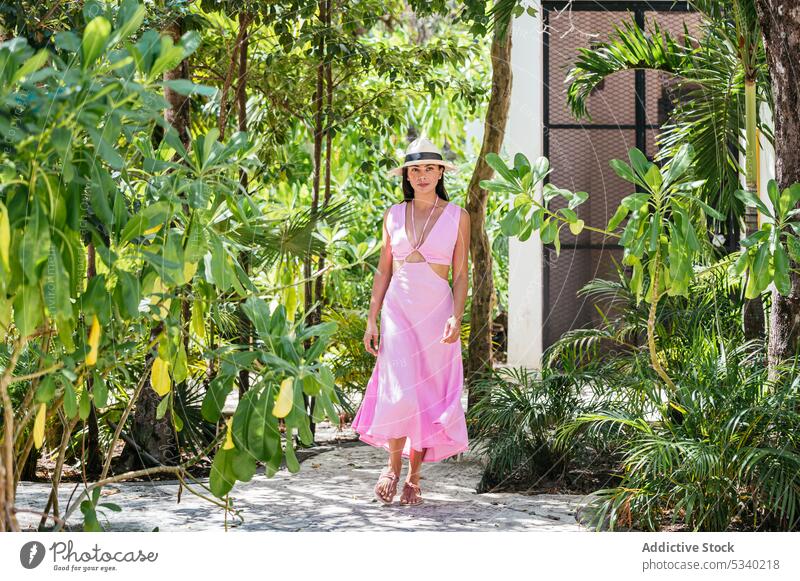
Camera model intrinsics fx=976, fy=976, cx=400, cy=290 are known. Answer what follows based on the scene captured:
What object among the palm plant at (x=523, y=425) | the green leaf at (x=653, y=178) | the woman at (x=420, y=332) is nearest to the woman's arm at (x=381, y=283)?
the woman at (x=420, y=332)

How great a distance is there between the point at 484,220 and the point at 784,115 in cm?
131

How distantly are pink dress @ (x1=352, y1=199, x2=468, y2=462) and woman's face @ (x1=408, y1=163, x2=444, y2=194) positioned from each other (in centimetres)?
7

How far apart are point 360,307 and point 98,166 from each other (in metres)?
3.40

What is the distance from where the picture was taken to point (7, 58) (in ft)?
5.19

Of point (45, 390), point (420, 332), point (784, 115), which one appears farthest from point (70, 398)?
point (784, 115)

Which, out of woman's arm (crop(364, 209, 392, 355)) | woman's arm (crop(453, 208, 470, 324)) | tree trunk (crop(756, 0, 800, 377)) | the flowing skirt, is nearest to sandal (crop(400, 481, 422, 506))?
the flowing skirt

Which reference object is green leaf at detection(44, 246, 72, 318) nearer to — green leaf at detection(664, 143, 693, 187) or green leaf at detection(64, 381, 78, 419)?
green leaf at detection(64, 381, 78, 419)

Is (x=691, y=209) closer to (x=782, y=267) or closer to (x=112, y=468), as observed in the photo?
(x=782, y=267)

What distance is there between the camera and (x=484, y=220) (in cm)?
387

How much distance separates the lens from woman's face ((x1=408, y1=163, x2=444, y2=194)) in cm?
306

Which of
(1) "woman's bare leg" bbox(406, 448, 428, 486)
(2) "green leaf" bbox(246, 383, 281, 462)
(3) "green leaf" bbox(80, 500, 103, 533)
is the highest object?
(2) "green leaf" bbox(246, 383, 281, 462)

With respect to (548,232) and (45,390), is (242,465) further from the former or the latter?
(548,232)

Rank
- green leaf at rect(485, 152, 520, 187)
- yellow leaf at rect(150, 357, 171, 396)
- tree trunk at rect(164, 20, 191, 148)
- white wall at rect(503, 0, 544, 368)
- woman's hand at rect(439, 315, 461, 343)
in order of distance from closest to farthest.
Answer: yellow leaf at rect(150, 357, 171, 396) < green leaf at rect(485, 152, 520, 187) < woman's hand at rect(439, 315, 461, 343) < tree trunk at rect(164, 20, 191, 148) < white wall at rect(503, 0, 544, 368)

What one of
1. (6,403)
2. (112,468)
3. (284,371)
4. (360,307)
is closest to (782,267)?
(284,371)
